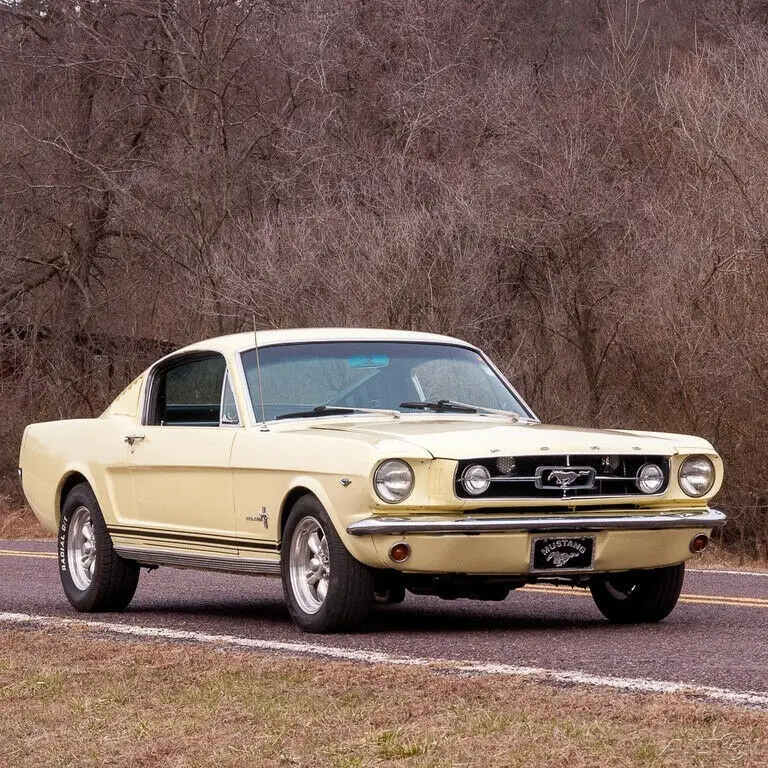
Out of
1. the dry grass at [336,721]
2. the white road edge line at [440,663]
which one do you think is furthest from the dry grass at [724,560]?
the dry grass at [336,721]

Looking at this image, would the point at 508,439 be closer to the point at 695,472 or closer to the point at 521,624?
the point at 695,472

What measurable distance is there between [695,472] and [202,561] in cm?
280

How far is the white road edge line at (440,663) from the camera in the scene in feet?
20.6

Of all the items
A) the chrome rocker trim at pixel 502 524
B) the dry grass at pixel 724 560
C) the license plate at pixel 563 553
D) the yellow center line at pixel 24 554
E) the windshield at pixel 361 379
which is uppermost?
the windshield at pixel 361 379

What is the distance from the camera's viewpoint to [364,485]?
8.23 m

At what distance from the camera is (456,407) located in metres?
9.74

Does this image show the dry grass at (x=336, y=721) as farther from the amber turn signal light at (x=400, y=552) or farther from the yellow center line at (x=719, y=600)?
the yellow center line at (x=719, y=600)

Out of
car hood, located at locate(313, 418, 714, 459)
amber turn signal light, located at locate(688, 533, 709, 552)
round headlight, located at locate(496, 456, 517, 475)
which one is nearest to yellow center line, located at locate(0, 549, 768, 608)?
amber turn signal light, located at locate(688, 533, 709, 552)

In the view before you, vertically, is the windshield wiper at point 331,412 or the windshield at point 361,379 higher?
the windshield at point 361,379

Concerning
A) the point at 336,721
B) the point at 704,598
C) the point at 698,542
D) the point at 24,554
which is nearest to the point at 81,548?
the point at 704,598

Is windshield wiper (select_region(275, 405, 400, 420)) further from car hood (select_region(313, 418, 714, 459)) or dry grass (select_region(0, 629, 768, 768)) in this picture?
dry grass (select_region(0, 629, 768, 768))

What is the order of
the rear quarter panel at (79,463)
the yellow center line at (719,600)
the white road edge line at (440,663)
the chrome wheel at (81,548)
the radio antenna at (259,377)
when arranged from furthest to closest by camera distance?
the chrome wheel at (81,548) → the rear quarter panel at (79,463) → the yellow center line at (719,600) → the radio antenna at (259,377) → the white road edge line at (440,663)

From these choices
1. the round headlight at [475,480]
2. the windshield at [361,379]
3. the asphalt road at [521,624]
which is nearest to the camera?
the asphalt road at [521,624]

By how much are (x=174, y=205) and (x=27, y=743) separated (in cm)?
2617
